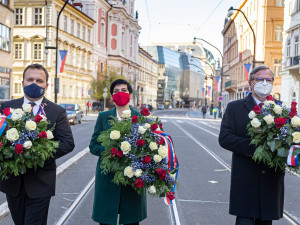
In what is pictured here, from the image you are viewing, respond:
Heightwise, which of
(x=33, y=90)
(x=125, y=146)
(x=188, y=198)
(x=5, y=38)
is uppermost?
(x=5, y=38)

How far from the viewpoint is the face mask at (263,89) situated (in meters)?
3.70

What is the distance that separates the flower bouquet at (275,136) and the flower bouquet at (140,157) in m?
0.77

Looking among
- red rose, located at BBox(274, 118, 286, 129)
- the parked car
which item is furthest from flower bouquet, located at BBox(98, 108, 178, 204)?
the parked car

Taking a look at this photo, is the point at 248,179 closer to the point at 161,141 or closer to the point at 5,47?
the point at 161,141

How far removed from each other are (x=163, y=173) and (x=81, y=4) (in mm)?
55415

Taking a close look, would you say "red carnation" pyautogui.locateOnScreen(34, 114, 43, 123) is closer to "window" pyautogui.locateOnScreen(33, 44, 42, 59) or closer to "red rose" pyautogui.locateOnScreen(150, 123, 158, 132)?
"red rose" pyautogui.locateOnScreen(150, 123, 158, 132)

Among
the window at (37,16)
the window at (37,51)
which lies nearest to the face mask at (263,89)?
the window at (37,51)

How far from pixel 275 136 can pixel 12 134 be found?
210 cm

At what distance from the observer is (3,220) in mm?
5324

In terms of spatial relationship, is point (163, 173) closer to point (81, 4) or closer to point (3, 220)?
point (3, 220)

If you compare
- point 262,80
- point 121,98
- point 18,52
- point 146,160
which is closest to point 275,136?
point 262,80

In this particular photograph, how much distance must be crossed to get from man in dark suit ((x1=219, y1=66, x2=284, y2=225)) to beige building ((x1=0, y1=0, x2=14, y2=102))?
27.0m

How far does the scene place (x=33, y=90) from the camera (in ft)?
11.0

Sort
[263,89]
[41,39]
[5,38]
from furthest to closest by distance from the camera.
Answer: [41,39], [5,38], [263,89]
